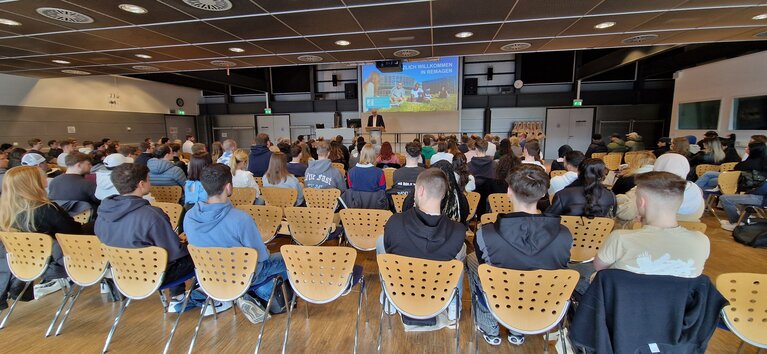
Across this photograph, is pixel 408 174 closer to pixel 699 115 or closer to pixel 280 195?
pixel 280 195

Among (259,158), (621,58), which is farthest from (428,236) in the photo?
(621,58)

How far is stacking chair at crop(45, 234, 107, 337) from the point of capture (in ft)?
7.42

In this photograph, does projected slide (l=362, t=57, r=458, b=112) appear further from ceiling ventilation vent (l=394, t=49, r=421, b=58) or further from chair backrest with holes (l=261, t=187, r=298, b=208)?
chair backrest with holes (l=261, t=187, r=298, b=208)

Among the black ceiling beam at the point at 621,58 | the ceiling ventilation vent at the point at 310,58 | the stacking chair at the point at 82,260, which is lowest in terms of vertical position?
the stacking chair at the point at 82,260

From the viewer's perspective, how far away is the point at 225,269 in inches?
82.6

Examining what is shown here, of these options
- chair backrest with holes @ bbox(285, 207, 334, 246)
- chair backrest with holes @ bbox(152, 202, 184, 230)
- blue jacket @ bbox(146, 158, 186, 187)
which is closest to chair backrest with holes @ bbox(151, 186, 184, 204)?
blue jacket @ bbox(146, 158, 186, 187)

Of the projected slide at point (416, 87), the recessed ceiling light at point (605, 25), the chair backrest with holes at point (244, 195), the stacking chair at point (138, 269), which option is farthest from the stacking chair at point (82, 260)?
the projected slide at point (416, 87)

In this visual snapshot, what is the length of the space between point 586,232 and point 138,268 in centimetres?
330

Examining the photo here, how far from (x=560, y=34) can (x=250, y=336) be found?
579 cm

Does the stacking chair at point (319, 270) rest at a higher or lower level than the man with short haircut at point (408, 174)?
lower

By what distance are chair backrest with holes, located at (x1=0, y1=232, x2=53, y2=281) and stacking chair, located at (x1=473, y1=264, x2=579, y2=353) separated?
3.03 meters

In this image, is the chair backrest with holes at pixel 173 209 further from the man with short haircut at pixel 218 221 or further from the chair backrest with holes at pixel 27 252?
the man with short haircut at pixel 218 221

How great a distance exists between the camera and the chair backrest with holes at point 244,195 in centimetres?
392

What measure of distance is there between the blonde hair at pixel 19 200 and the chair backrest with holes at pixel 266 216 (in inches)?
57.0
